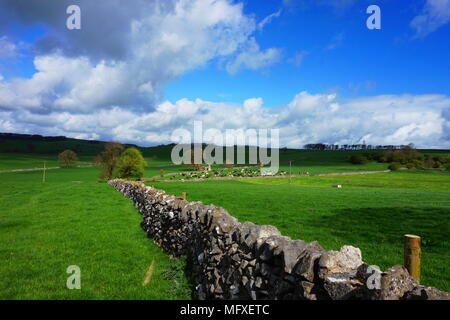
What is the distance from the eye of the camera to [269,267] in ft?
16.4

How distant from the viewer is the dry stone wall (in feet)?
11.2

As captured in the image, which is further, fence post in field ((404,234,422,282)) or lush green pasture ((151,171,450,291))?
lush green pasture ((151,171,450,291))

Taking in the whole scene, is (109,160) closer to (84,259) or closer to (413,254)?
(84,259)

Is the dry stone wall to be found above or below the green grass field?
above

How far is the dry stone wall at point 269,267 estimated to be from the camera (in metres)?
3.41

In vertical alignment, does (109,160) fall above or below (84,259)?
above

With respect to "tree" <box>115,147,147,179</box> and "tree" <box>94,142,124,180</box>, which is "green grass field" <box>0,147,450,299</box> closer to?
"tree" <box>115,147,147,179</box>

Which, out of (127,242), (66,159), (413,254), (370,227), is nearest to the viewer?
(413,254)

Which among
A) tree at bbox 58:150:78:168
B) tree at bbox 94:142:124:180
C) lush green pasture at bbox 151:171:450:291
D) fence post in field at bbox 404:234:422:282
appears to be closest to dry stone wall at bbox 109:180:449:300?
fence post in field at bbox 404:234:422:282

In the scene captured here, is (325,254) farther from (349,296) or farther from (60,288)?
(60,288)

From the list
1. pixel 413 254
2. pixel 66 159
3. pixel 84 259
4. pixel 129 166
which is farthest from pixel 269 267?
pixel 66 159

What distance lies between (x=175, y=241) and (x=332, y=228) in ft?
24.6

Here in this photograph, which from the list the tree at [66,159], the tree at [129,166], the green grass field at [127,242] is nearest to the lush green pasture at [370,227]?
the green grass field at [127,242]
